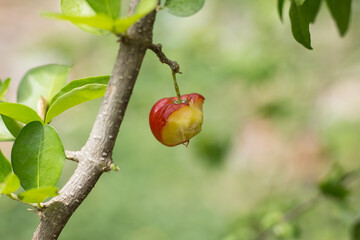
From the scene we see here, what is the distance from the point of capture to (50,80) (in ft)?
2.19

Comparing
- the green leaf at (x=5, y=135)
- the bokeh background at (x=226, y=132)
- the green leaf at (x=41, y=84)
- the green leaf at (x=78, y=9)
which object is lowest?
the green leaf at (x=5, y=135)

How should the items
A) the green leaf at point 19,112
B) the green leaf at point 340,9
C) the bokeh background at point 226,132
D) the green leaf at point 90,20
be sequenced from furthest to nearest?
1. the bokeh background at point 226,132
2. the green leaf at point 340,9
3. the green leaf at point 19,112
4. the green leaf at point 90,20

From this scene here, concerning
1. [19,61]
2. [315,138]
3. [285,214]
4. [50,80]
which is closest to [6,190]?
[50,80]

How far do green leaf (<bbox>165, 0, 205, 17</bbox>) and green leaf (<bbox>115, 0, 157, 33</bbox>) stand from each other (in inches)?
4.7

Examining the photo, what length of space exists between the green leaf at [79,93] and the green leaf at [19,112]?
19mm

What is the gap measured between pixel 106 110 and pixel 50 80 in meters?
0.19

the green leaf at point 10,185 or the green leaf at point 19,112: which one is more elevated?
the green leaf at point 19,112

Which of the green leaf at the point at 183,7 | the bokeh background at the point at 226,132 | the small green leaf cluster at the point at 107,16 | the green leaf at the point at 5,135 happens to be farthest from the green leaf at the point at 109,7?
the bokeh background at the point at 226,132

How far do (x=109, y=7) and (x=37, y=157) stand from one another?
0.68 feet

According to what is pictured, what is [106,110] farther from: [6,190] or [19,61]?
[19,61]

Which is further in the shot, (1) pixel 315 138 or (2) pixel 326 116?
(2) pixel 326 116

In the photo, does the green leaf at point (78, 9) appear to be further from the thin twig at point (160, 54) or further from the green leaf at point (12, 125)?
the green leaf at point (12, 125)

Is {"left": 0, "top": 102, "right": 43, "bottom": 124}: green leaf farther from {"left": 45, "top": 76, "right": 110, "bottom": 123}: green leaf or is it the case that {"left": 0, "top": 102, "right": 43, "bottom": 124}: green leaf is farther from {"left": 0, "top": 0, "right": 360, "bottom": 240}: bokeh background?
{"left": 0, "top": 0, "right": 360, "bottom": 240}: bokeh background

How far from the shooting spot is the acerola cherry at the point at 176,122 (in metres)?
0.66
